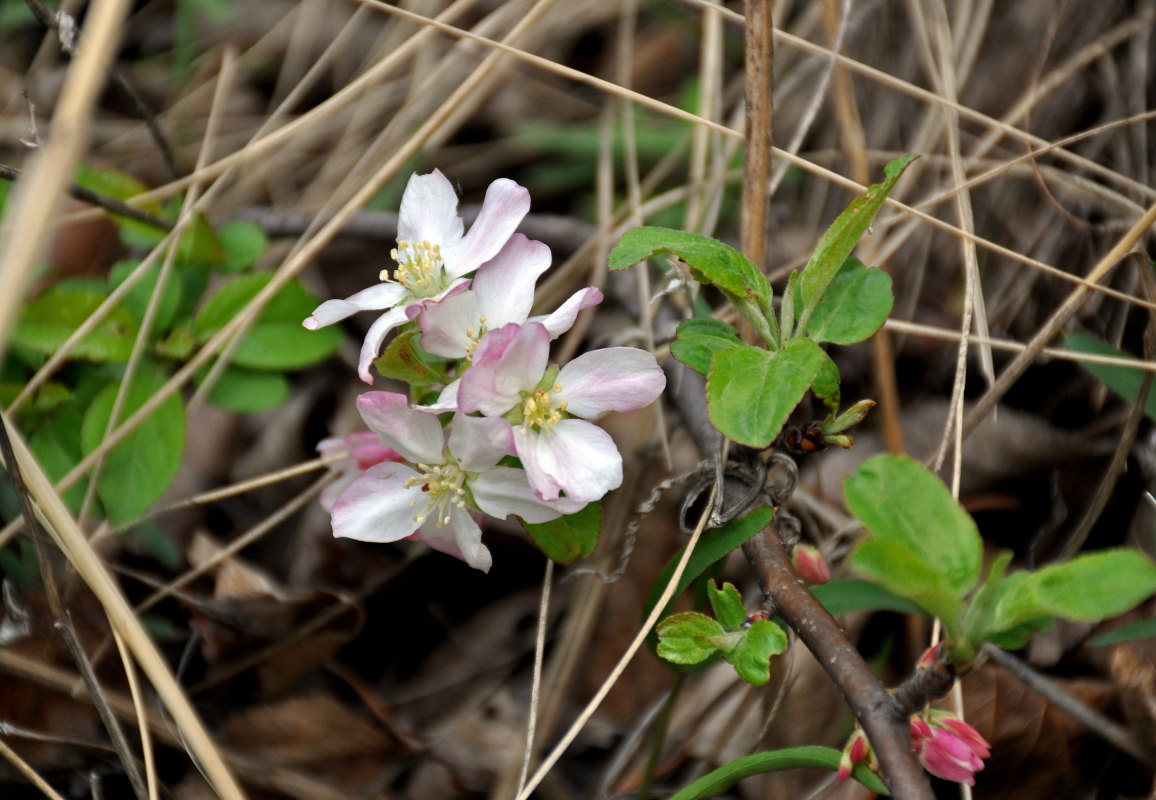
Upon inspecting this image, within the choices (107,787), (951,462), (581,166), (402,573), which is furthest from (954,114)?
(107,787)

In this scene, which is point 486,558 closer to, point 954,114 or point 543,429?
point 543,429

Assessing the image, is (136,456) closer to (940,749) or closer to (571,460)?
(571,460)

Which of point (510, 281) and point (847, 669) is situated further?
point (510, 281)

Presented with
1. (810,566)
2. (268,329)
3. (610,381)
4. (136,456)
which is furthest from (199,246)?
(810,566)

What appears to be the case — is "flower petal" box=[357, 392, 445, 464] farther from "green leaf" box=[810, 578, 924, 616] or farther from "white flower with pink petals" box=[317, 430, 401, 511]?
"green leaf" box=[810, 578, 924, 616]

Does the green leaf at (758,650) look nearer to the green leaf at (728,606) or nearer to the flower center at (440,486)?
the green leaf at (728,606)

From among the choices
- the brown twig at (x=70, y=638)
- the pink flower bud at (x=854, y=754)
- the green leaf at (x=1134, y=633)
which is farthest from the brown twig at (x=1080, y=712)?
the brown twig at (x=70, y=638)
